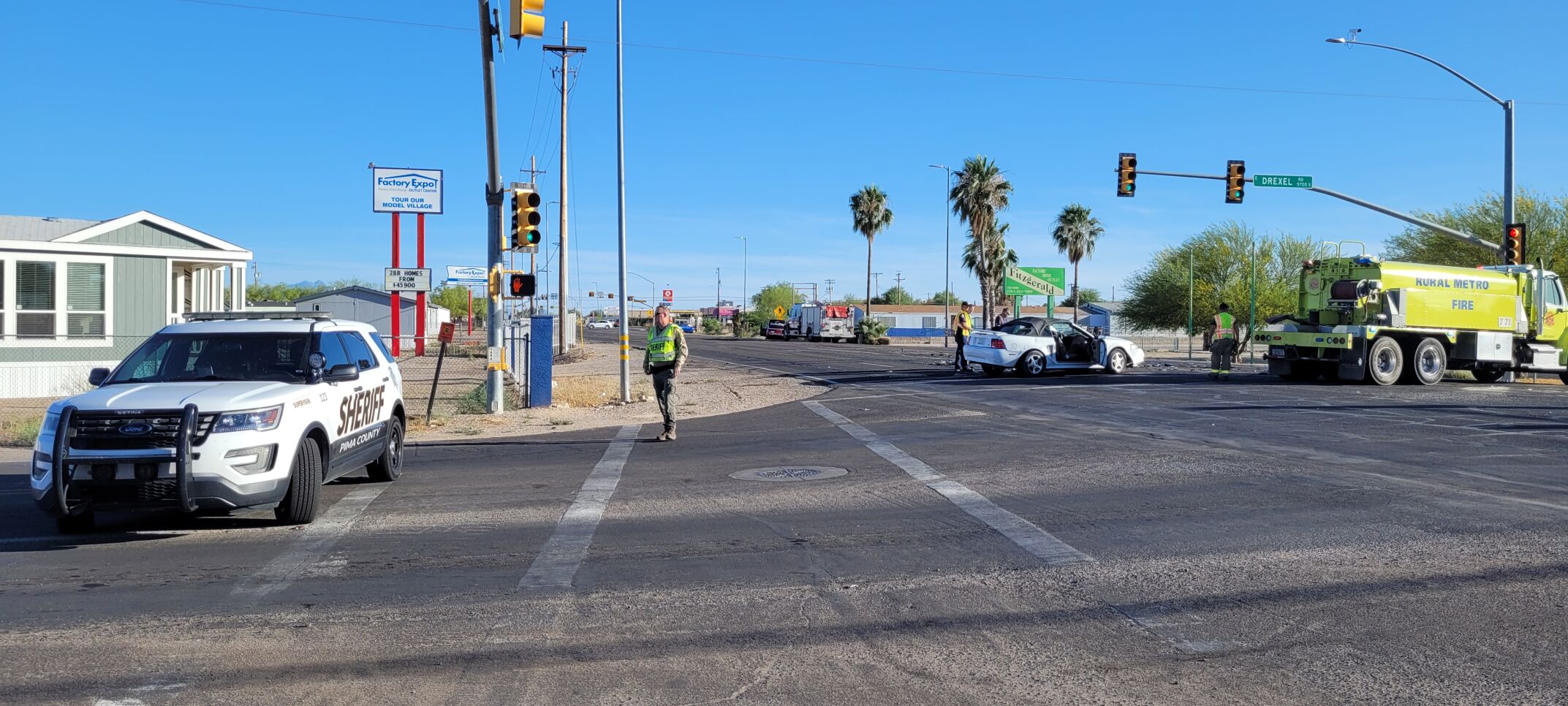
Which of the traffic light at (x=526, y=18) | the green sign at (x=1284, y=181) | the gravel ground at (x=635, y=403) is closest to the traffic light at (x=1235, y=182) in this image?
the green sign at (x=1284, y=181)

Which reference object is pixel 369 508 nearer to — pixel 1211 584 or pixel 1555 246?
pixel 1211 584

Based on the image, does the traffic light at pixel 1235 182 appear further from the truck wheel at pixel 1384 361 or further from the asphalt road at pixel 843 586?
the asphalt road at pixel 843 586

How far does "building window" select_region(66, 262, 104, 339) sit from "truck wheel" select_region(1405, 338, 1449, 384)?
28.4m

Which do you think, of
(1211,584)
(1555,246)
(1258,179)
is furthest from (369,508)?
(1555,246)

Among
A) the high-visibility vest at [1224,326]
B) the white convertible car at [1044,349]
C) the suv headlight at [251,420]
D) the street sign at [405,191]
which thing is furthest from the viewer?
the street sign at [405,191]

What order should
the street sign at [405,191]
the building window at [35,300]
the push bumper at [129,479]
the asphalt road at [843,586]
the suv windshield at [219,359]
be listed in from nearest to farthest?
the asphalt road at [843,586], the push bumper at [129,479], the suv windshield at [219,359], the building window at [35,300], the street sign at [405,191]

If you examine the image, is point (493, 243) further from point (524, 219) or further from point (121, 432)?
point (121, 432)

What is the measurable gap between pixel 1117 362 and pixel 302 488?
2292 centimetres

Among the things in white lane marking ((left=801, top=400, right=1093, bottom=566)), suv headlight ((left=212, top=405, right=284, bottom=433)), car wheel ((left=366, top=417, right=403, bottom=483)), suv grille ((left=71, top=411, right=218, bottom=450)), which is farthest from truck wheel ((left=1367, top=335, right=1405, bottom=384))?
suv grille ((left=71, top=411, right=218, bottom=450))

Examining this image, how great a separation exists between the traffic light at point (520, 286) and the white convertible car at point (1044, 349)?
12.7 metres

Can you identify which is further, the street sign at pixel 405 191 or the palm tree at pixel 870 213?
the palm tree at pixel 870 213

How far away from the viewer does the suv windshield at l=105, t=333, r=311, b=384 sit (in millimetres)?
9000

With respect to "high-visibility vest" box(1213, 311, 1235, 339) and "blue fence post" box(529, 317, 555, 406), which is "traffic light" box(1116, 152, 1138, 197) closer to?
"high-visibility vest" box(1213, 311, 1235, 339)

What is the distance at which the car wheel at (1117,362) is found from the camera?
91.6ft
